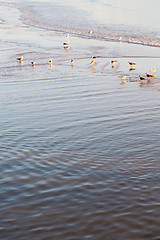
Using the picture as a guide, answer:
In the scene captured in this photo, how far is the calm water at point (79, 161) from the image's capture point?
151 inches

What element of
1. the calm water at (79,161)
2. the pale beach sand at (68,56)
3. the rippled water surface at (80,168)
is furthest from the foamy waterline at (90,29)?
the rippled water surface at (80,168)

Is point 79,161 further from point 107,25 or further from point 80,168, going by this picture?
point 107,25

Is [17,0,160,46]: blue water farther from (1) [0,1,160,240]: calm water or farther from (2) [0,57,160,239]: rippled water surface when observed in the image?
(2) [0,57,160,239]: rippled water surface

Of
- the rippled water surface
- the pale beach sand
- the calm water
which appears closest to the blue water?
the pale beach sand

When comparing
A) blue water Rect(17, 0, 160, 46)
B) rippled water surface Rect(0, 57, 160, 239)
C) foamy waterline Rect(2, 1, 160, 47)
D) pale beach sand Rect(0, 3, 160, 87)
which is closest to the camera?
rippled water surface Rect(0, 57, 160, 239)

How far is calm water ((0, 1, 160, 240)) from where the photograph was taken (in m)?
3.83

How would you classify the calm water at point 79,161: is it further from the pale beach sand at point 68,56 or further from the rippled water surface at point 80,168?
the pale beach sand at point 68,56

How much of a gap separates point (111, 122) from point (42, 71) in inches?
293

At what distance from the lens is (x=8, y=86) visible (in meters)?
11.5

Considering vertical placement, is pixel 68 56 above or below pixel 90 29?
below

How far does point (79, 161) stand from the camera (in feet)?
17.8

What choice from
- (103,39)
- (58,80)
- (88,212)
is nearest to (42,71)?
(58,80)

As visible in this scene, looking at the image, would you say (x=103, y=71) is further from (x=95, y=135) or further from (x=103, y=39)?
(x=103, y=39)

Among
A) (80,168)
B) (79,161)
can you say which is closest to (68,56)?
(79,161)
